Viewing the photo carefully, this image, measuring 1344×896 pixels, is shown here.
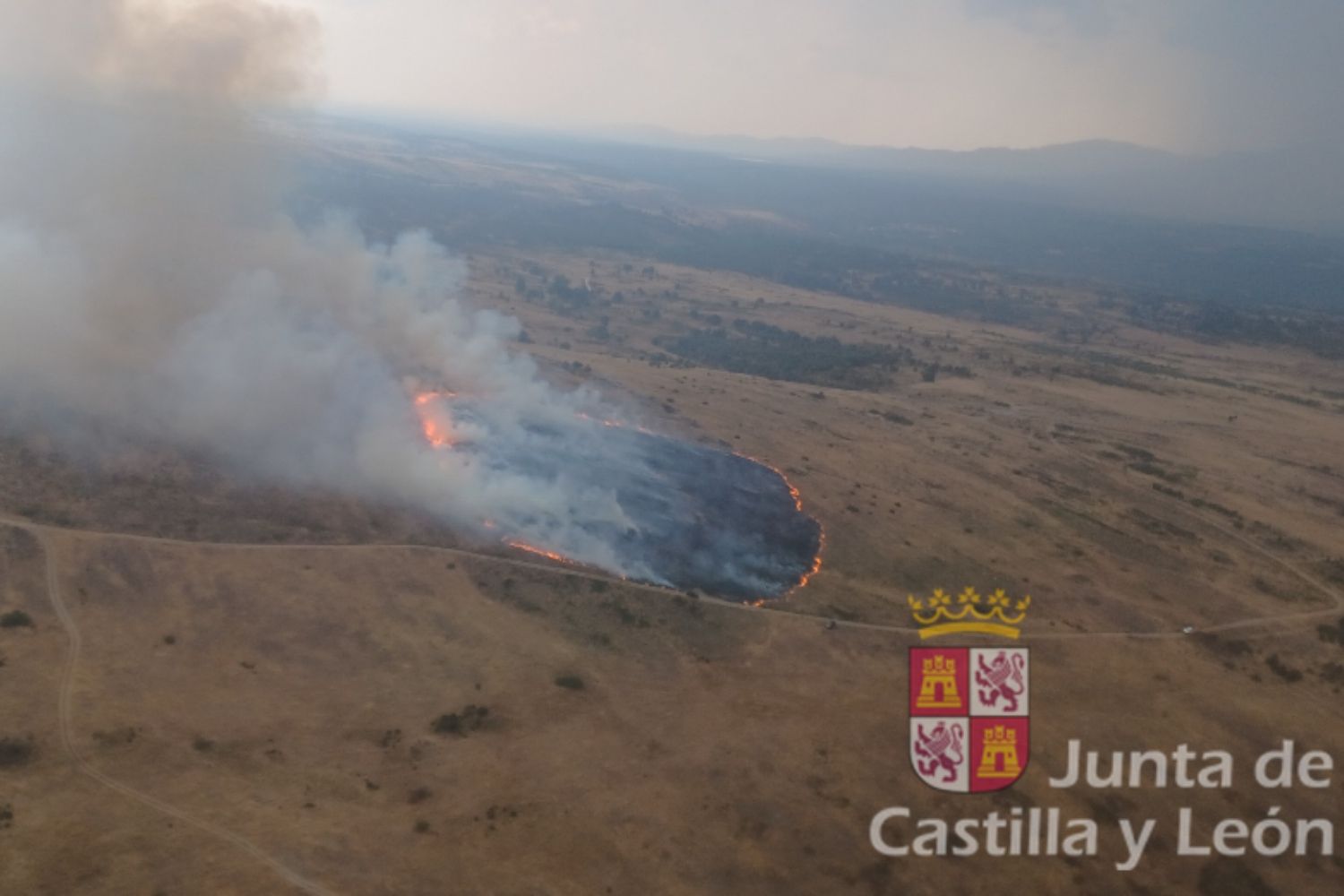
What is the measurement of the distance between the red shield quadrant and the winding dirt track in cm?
1035

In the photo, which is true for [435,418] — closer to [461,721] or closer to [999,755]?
[461,721]

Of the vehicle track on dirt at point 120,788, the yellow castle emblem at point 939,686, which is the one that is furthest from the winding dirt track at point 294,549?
the yellow castle emblem at point 939,686

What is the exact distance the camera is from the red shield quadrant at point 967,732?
1537 inches

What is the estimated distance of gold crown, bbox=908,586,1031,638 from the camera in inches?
2105

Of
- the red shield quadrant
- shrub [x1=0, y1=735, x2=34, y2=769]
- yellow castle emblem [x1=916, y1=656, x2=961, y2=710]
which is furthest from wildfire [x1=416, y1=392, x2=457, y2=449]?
the red shield quadrant

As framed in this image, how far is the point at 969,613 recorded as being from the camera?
5600 centimetres

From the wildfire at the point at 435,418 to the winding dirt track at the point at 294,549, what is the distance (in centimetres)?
1631

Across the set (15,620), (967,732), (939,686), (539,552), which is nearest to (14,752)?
(15,620)

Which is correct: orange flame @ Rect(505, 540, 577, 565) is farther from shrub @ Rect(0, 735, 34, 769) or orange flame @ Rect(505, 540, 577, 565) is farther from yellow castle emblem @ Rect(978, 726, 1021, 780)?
shrub @ Rect(0, 735, 34, 769)

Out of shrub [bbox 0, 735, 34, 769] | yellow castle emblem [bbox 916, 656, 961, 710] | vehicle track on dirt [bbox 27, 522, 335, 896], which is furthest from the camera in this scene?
yellow castle emblem [bbox 916, 656, 961, 710]

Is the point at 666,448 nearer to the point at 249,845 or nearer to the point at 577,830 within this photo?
the point at 577,830

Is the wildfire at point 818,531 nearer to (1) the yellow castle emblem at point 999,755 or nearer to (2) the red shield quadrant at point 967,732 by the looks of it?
(2) the red shield quadrant at point 967,732

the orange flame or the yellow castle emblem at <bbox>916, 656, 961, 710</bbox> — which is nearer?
the yellow castle emblem at <bbox>916, 656, 961, 710</bbox>

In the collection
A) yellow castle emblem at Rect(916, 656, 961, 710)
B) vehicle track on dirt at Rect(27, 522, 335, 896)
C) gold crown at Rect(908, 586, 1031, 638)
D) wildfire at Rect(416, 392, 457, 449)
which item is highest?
wildfire at Rect(416, 392, 457, 449)
